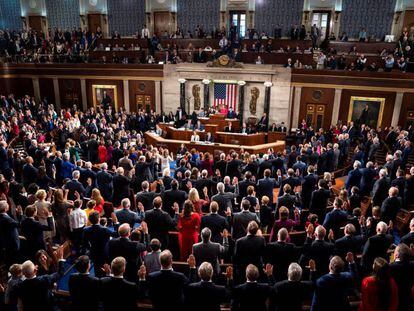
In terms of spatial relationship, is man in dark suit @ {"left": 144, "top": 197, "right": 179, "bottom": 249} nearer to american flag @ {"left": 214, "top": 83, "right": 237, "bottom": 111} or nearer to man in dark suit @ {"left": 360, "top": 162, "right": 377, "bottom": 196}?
man in dark suit @ {"left": 360, "top": 162, "right": 377, "bottom": 196}

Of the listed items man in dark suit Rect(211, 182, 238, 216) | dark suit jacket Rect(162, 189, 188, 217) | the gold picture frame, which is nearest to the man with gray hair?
man in dark suit Rect(211, 182, 238, 216)

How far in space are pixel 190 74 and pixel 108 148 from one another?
8.89 m

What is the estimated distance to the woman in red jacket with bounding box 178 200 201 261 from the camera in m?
5.11

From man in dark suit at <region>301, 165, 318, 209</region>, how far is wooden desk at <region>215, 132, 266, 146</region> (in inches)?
291

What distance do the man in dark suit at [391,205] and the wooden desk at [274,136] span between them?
964 centimetres

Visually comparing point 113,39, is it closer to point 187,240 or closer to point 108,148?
point 108,148

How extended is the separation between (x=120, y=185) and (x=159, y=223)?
2.50 metres

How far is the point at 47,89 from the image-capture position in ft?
68.3

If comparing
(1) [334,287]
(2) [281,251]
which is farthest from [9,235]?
(1) [334,287]

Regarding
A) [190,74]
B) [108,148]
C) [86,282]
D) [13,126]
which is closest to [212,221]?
[86,282]

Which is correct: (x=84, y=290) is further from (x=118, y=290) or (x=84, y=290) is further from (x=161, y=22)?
(x=161, y=22)

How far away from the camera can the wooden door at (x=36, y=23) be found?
78.5 feet

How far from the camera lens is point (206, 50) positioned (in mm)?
18656

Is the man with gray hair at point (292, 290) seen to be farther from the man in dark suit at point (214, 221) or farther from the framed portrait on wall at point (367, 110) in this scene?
the framed portrait on wall at point (367, 110)
